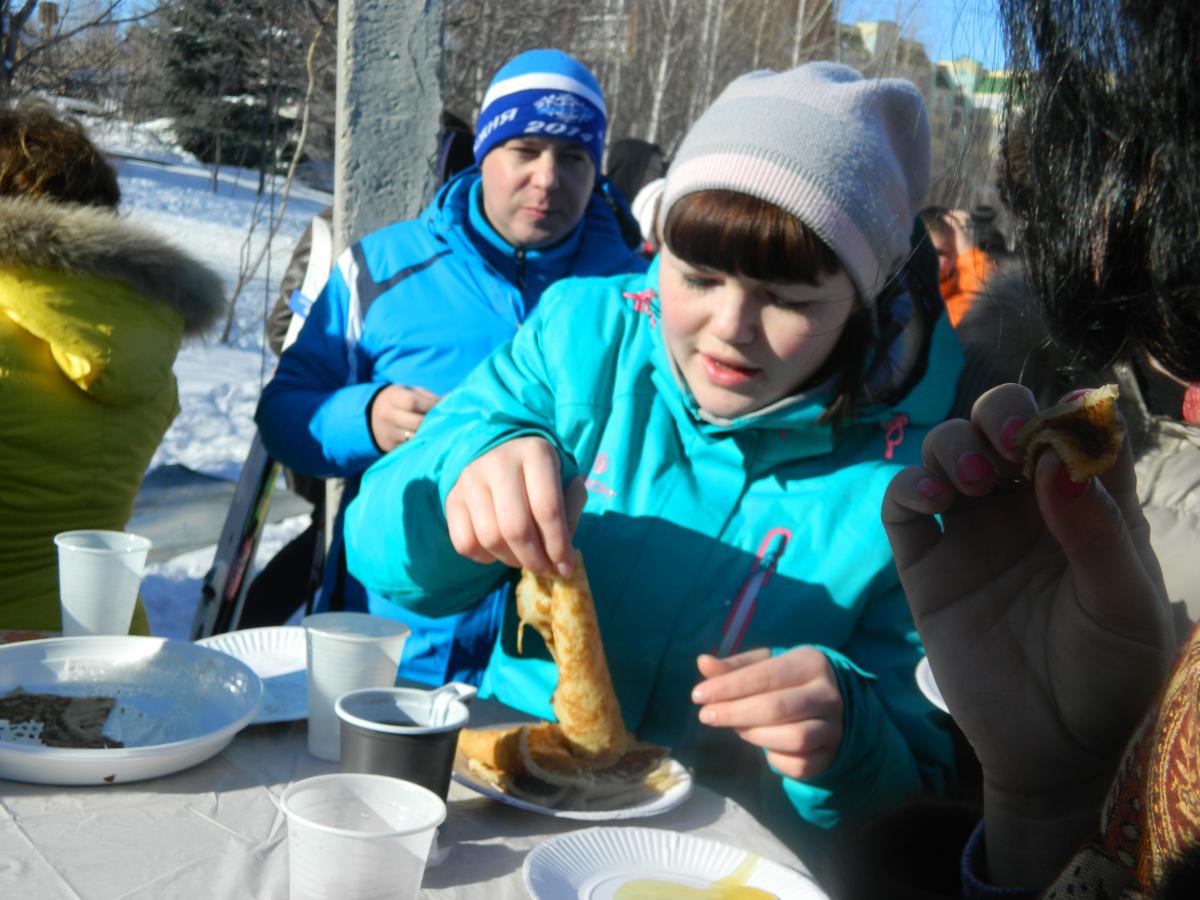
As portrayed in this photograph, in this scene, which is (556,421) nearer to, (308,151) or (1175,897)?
(1175,897)

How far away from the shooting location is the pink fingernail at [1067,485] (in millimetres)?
1067

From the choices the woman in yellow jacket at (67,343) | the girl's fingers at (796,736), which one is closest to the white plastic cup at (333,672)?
the girl's fingers at (796,736)

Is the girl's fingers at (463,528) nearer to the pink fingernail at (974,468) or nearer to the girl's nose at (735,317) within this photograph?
the girl's nose at (735,317)

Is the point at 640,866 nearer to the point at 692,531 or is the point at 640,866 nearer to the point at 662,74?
the point at 692,531

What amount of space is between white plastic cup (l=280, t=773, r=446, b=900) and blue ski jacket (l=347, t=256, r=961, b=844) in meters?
0.65

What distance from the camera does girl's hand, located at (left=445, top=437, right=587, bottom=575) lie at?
62.2 inches

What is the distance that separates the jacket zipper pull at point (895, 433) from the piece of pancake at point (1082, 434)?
931 millimetres

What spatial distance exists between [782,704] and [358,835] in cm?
66

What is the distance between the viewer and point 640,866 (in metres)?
1.37

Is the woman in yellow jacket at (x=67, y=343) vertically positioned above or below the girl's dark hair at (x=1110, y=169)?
below

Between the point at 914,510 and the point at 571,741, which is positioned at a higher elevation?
the point at 914,510

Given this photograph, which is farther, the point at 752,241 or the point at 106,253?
the point at 106,253

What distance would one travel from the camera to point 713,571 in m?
1.95

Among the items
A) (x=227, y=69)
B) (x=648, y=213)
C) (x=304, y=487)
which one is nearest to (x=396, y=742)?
(x=304, y=487)
